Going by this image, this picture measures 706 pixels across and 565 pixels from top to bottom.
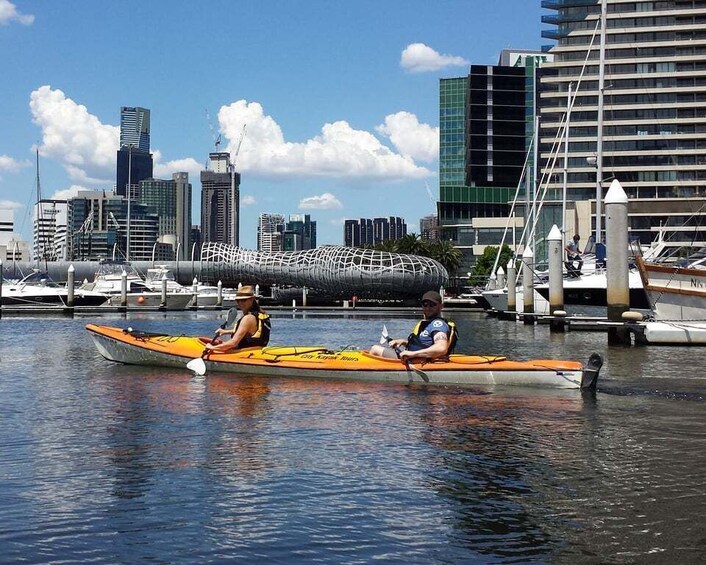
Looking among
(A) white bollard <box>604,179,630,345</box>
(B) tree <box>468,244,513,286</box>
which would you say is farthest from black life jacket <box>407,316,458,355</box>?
(B) tree <box>468,244,513,286</box>

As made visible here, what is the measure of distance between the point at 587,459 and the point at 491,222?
14019 cm

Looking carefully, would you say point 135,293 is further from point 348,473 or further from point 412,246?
point 348,473

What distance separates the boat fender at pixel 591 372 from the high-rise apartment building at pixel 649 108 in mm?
94565

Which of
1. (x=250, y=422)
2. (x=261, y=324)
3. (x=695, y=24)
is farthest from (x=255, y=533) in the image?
(x=695, y=24)

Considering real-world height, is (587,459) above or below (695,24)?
below

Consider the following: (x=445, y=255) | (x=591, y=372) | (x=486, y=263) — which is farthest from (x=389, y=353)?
(x=445, y=255)

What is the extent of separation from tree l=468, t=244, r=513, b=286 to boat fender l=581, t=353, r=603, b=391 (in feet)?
320

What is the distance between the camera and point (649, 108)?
366 ft

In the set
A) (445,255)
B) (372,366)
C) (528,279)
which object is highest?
(445,255)

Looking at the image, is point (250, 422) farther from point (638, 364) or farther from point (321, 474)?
point (638, 364)

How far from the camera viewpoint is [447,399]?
1722 cm

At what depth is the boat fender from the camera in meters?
17.7

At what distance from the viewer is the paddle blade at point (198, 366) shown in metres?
21.3

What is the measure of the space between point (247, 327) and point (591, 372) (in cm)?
795
